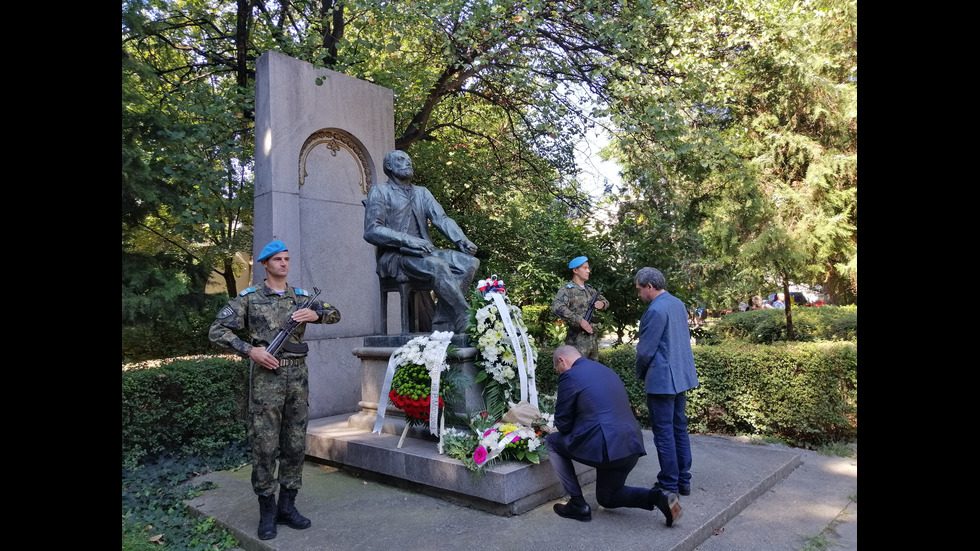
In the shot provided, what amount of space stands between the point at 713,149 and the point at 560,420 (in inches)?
198

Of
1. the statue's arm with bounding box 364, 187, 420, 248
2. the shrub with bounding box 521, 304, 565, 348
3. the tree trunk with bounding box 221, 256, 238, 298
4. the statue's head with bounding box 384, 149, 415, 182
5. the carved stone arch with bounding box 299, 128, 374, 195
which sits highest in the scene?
the carved stone arch with bounding box 299, 128, 374, 195

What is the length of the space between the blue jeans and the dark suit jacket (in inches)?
18.8

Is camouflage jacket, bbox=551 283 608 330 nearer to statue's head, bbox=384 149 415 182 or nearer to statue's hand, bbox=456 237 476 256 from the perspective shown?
statue's hand, bbox=456 237 476 256

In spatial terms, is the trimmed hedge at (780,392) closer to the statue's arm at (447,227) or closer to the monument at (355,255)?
the monument at (355,255)

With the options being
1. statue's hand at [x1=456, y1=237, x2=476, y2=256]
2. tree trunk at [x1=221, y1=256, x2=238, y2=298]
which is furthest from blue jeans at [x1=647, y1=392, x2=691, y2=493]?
tree trunk at [x1=221, y1=256, x2=238, y2=298]

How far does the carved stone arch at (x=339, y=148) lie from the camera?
7676mm

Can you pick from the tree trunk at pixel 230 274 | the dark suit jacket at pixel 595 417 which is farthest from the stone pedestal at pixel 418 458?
the tree trunk at pixel 230 274

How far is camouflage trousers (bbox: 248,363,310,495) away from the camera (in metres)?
4.25

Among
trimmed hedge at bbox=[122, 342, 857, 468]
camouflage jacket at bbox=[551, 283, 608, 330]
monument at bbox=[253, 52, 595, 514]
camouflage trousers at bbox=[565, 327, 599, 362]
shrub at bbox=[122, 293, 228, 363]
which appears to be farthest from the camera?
shrub at bbox=[122, 293, 228, 363]

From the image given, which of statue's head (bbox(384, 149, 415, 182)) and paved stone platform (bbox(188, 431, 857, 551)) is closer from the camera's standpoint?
paved stone platform (bbox(188, 431, 857, 551))

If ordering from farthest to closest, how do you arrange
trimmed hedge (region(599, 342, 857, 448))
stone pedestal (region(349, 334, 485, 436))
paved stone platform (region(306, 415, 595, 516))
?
trimmed hedge (region(599, 342, 857, 448)), stone pedestal (region(349, 334, 485, 436)), paved stone platform (region(306, 415, 595, 516))
